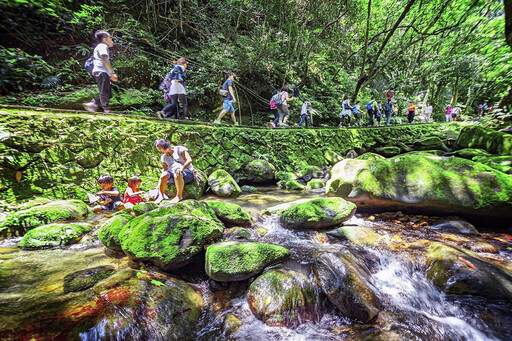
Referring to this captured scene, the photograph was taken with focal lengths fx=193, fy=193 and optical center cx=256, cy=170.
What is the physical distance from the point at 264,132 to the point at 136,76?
20.5 ft

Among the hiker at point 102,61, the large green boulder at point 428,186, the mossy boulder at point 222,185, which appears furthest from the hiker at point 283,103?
the hiker at point 102,61

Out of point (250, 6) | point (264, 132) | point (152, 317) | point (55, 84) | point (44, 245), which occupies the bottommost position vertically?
point (152, 317)

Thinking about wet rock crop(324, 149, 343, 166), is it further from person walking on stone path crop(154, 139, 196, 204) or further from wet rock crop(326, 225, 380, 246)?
person walking on stone path crop(154, 139, 196, 204)

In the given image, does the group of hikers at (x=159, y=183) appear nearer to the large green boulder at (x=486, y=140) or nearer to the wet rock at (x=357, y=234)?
the wet rock at (x=357, y=234)

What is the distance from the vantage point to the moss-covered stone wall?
11.6ft

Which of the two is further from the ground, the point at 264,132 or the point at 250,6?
the point at 250,6

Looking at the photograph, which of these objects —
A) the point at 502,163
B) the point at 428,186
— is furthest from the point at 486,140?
the point at 428,186

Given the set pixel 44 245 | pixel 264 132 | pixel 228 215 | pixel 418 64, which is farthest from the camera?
pixel 418 64

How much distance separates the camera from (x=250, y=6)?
962 cm

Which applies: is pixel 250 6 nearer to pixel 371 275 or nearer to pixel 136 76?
pixel 136 76

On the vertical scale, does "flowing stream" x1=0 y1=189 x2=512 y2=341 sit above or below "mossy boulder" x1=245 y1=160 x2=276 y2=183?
below

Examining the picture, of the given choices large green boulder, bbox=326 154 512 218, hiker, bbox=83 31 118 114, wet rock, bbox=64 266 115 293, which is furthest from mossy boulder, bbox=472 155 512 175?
hiker, bbox=83 31 118 114

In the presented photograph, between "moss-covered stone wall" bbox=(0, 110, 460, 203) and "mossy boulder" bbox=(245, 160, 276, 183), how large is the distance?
0.23 m

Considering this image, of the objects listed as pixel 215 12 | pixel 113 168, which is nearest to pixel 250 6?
pixel 215 12
